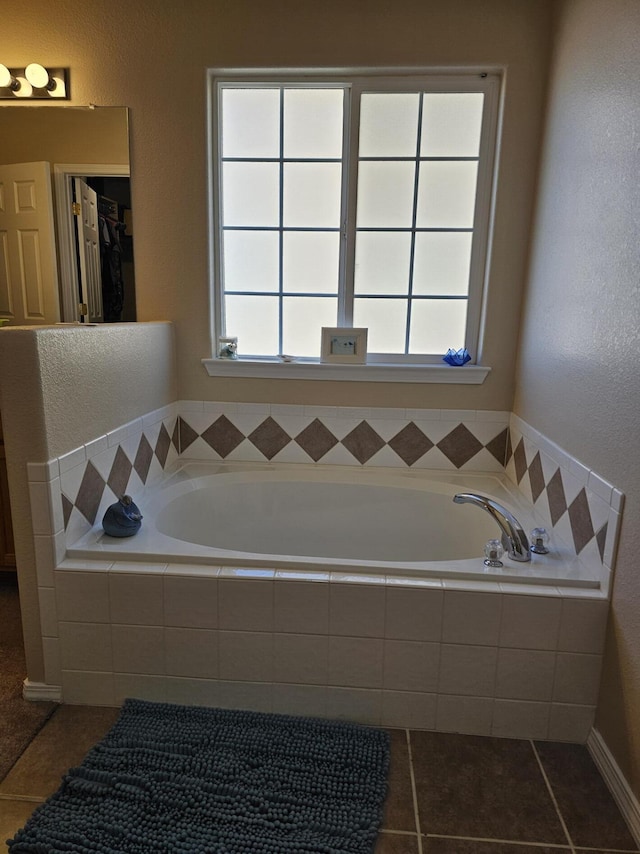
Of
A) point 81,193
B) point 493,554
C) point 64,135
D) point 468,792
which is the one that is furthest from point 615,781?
point 64,135

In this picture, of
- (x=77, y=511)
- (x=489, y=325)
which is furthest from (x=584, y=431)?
(x=77, y=511)

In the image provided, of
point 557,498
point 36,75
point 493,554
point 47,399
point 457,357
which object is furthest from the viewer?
point 457,357

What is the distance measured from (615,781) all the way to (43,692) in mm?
1682

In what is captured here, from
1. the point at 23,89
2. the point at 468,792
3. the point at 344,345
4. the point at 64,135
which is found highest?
the point at 23,89

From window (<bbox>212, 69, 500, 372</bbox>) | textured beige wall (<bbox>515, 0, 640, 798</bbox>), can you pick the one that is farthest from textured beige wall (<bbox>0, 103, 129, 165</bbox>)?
textured beige wall (<bbox>515, 0, 640, 798</bbox>)

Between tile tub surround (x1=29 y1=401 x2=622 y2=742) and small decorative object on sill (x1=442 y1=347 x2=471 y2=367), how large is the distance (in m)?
0.90

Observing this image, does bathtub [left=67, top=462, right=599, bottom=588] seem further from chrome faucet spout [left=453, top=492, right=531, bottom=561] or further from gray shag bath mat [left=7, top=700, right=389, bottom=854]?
gray shag bath mat [left=7, top=700, right=389, bottom=854]

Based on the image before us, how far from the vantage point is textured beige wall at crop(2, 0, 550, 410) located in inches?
87.0

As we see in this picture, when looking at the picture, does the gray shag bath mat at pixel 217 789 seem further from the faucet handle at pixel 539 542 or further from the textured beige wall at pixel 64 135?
the textured beige wall at pixel 64 135

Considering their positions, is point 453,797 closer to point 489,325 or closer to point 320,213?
point 489,325

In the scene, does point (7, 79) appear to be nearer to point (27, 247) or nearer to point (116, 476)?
point (27, 247)

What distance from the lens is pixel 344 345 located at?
2533 millimetres

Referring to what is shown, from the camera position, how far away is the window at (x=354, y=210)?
2.40 meters

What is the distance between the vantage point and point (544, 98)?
2.22 m
